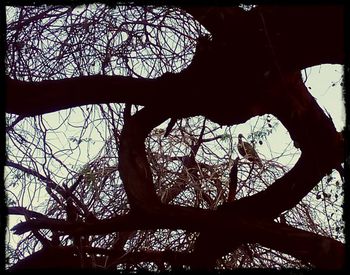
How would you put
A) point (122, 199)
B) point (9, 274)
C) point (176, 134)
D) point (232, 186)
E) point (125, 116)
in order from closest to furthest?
point (9, 274)
point (125, 116)
point (232, 186)
point (122, 199)
point (176, 134)

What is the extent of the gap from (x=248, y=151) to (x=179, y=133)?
46 cm

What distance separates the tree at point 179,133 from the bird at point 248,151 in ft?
0.16

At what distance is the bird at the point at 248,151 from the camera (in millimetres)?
3715

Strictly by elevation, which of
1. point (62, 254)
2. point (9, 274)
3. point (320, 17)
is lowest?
point (9, 274)

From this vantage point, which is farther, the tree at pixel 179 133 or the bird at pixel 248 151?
the bird at pixel 248 151

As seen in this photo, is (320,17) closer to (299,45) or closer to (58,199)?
(299,45)

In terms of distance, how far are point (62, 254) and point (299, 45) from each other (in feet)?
5.07

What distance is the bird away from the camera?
12.2 ft

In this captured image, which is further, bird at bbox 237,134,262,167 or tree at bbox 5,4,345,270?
bird at bbox 237,134,262,167

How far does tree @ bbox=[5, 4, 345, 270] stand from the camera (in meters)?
2.73

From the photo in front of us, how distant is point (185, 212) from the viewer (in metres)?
2.77

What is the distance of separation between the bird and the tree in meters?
0.05

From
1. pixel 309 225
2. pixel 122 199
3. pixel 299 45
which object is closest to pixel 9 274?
pixel 122 199

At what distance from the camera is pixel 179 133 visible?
153 inches
